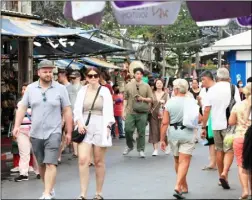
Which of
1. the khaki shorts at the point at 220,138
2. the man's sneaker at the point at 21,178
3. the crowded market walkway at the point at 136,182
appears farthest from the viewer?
the man's sneaker at the point at 21,178

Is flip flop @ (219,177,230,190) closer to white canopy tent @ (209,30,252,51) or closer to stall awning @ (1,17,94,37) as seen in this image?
white canopy tent @ (209,30,252,51)

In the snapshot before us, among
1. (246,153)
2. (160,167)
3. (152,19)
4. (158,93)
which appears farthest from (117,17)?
(158,93)

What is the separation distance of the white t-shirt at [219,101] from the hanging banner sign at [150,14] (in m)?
2.18

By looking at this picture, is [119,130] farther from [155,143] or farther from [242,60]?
[242,60]

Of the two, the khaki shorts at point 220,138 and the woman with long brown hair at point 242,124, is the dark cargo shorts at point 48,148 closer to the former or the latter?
the woman with long brown hair at point 242,124

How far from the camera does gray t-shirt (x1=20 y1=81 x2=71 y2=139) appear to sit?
26.5ft

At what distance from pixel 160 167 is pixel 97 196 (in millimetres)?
3372

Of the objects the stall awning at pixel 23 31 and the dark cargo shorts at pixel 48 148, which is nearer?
the dark cargo shorts at pixel 48 148

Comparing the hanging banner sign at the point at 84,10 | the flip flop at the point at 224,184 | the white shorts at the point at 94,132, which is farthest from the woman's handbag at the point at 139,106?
the hanging banner sign at the point at 84,10

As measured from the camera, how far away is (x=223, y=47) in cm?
1094

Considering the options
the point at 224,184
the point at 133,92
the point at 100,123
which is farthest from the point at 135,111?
the point at 100,123

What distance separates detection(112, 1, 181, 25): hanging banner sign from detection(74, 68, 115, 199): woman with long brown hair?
1.06 metres

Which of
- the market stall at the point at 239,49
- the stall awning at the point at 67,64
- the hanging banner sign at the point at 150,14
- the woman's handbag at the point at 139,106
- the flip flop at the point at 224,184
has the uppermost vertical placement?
the hanging banner sign at the point at 150,14

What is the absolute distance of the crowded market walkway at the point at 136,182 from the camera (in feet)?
28.8
